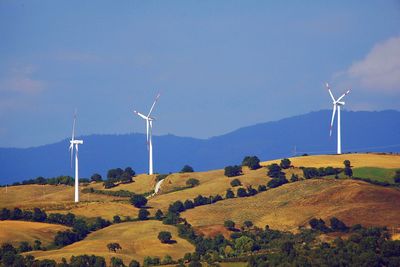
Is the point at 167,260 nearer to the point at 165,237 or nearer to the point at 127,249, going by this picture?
the point at 127,249

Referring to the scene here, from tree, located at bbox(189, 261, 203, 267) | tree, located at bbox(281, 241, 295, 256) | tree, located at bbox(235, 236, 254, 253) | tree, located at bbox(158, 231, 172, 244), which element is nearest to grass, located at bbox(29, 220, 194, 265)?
tree, located at bbox(158, 231, 172, 244)

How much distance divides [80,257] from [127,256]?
13.2m

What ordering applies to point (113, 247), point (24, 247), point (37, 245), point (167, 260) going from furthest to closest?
point (37, 245), point (113, 247), point (24, 247), point (167, 260)

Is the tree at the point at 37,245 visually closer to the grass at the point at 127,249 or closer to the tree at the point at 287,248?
the grass at the point at 127,249

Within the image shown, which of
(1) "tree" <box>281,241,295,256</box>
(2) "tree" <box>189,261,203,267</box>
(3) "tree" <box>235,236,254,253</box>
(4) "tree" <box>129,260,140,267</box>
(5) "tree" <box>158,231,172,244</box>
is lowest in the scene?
(2) "tree" <box>189,261,203,267</box>

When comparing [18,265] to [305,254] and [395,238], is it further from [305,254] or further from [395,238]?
[395,238]

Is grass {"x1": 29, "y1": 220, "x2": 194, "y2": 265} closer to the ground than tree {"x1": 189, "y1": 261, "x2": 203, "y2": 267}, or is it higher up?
higher up

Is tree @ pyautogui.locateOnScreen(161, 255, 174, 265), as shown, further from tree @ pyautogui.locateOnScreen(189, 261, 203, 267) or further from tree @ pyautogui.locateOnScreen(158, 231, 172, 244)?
tree @ pyautogui.locateOnScreen(158, 231, 172, 244)

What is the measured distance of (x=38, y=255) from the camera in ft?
591

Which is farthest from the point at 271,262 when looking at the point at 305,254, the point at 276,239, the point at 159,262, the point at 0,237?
the point at 0,237

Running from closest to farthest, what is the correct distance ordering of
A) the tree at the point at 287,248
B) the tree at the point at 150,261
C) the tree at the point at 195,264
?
1. the tree at the point at 195,264
2. the tree at the point at 150,261
3. the tree at the point at 287,248

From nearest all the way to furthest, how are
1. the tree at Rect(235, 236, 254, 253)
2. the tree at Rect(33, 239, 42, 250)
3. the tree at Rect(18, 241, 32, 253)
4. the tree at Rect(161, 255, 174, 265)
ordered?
1. the tree at Rect(161, 255, 174, 265)
2. the tree at Rect(18, 241, 32, 253)
3. the tree at Rect(235, 236, 254, 253)
4. the tree at Rect(33, 239, 42, 250)

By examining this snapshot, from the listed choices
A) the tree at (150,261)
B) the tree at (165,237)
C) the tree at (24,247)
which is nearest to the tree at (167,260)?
the tree at (150,261)

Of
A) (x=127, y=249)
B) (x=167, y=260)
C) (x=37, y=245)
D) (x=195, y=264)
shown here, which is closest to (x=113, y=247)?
(x=127, y=249)
